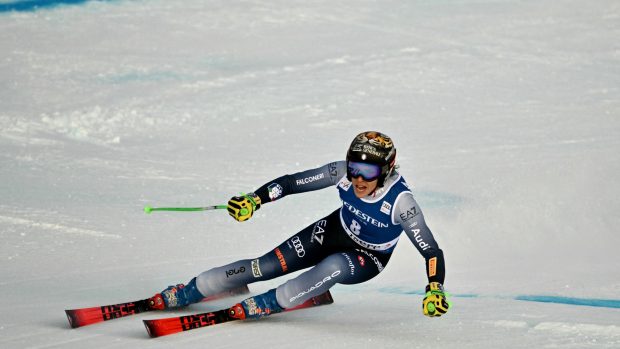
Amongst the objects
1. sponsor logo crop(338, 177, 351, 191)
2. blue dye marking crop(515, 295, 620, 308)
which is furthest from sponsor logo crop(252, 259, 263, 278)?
blue dye marking crop(515, 295, 620, 308)

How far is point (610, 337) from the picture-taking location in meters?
4.52

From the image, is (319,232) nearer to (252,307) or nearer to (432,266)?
(252,307)

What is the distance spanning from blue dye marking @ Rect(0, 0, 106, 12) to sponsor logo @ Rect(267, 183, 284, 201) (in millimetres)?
9444

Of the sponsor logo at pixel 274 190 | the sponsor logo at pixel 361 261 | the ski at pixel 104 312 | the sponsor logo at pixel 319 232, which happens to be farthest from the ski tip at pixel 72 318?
the sponsor logo at pixel 361 261

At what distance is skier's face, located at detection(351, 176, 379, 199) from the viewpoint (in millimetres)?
4860

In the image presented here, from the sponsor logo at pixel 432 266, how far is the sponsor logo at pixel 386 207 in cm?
35

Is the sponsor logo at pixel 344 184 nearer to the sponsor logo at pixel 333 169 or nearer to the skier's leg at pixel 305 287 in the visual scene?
the sponsor logo at pixel 333 169

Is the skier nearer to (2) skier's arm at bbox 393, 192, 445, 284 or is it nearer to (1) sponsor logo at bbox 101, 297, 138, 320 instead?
(2) skier's arm at bbox 393, 192, 445, 284

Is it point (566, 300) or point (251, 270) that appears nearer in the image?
point (251, 270)

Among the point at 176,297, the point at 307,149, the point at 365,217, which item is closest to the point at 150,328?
the point at 176,297

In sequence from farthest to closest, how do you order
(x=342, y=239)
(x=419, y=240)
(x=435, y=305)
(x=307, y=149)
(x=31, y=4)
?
(x=31, y=4)
(x=307, y=149)
(x=342, y=239)
(x=419, y=240)
(x=435, y=305)

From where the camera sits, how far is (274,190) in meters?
5.27

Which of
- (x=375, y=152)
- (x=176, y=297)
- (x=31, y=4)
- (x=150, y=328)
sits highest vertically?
(x=31, y=4)

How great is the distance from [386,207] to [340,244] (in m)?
0.43
